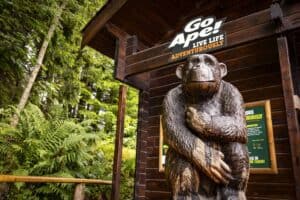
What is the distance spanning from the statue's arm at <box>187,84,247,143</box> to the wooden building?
114 cm

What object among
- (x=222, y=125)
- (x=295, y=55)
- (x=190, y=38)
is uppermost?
(x=190, y=38)

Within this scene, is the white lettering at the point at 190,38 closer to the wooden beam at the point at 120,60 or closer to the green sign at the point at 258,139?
the wooden beam at the point at 120,60

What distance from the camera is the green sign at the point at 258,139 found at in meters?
3.44

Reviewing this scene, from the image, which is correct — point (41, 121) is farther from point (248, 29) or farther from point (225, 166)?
point (225, 166)

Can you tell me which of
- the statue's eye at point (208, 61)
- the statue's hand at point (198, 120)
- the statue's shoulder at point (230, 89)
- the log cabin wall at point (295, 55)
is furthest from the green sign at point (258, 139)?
the statue's hand at point (198, 120)

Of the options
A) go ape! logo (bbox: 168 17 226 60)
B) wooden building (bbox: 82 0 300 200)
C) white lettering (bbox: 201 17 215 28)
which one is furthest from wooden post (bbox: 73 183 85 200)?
white lettering (bbox: 201 17 215 28)

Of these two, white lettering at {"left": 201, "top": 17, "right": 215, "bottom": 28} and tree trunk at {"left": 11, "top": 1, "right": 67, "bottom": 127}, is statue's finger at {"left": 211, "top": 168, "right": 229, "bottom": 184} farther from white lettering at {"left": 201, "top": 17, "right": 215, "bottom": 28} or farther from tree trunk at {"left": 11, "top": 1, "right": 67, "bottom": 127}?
tree trunk at {"left": 11, "top": 1, "right": 67, "bottom": 127}

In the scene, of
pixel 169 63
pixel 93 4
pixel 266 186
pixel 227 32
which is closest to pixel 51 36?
pixel 93 4

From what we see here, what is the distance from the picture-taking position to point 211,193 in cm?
156

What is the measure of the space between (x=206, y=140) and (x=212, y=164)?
169 mm

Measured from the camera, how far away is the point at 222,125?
1.55m

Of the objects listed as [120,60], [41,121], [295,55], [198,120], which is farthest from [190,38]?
[41,121]

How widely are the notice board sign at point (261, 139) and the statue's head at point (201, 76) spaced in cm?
206

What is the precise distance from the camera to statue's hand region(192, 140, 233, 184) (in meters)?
1.48
